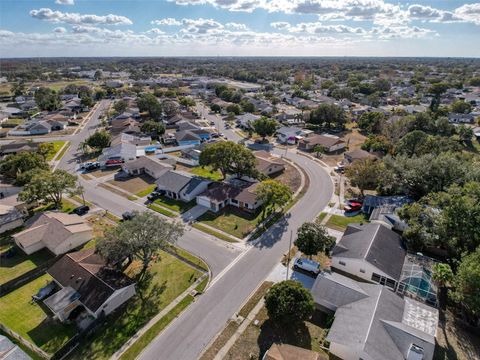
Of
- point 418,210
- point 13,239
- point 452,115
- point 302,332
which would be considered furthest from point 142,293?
point 452,115

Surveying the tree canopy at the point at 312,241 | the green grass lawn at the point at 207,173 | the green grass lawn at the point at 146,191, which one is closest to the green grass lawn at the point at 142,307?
the tree canopy at the point at 312,241

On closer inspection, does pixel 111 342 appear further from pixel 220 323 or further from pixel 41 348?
pixel 220 323

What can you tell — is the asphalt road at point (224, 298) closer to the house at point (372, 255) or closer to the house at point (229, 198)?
the house at point (229, 198)

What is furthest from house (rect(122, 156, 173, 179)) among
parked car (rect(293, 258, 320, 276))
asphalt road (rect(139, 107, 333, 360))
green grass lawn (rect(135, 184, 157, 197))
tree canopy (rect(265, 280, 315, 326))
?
tree canopy (rect(265, 280, 315, 326))

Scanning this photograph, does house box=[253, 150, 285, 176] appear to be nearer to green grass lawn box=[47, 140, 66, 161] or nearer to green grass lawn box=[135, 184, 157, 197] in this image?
green grass lawn box=[135, 184, 157, 197]

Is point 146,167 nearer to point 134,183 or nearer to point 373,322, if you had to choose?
point 134,183

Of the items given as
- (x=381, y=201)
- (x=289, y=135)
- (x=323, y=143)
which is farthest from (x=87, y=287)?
(x=289, y=135)
